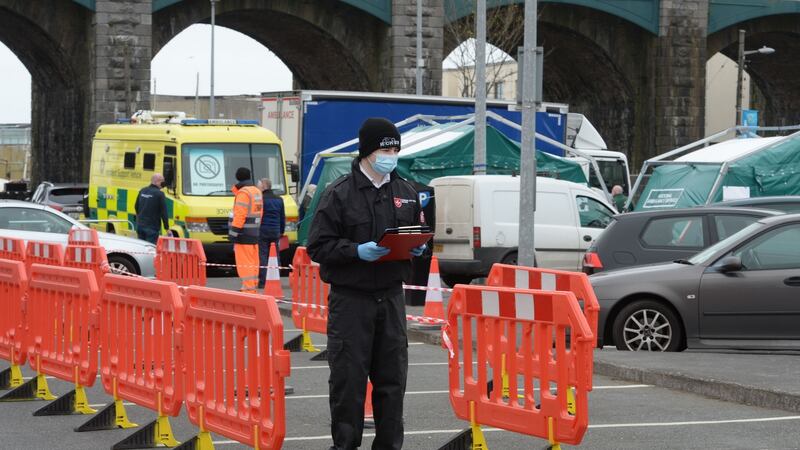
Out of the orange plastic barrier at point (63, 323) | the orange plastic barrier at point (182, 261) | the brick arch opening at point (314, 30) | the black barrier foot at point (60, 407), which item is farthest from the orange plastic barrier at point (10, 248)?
the brick arch opening at point (314, 30)

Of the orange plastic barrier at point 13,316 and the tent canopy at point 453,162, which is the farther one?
the tent canopy at point 453,162

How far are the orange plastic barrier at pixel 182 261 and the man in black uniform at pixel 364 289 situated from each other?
8632 mm

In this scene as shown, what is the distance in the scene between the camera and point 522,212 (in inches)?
705

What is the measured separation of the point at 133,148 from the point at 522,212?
11.4 meters

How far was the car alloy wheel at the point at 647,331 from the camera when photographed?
13.7m

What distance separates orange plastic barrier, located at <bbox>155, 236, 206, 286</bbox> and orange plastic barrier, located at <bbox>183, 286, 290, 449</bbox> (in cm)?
768

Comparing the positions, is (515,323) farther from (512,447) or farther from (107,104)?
(107,104)

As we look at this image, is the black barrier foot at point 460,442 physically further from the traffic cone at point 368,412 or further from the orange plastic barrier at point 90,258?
the orange plastic barrier at point 90,258

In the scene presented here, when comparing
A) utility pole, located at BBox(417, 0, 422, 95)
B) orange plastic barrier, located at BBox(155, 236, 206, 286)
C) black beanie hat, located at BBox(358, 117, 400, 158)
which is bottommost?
orange plastic barrier, located at BBox(155, 236, 206, 286)

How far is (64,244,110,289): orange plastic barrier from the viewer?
1472cm

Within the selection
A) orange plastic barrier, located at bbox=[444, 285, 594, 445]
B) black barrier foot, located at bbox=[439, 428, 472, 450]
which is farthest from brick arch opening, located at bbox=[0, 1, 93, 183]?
black barrier foot, located at bbox=[439, 428, 472, 450]

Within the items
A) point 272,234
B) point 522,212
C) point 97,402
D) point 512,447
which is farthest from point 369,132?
point 272,234

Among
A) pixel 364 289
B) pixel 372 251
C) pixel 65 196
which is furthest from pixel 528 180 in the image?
pixel 65 196

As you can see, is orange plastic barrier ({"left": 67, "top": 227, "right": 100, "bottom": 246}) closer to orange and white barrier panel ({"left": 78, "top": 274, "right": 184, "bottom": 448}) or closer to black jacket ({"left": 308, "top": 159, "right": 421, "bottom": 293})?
orange and white barrier panel ({"left": 78, "top": 274, "right": 184, "bottom": 448})
